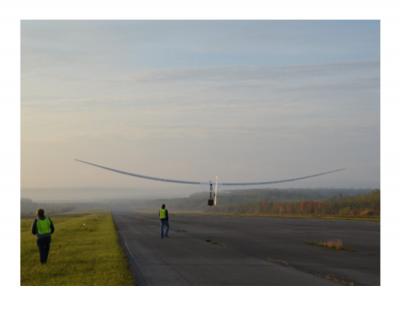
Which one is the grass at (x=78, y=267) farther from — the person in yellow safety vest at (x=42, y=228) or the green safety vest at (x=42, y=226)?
the green safety vest at (x=42, y=226)

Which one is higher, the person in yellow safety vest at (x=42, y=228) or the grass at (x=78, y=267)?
the person in yellow safety vest at (x=42, y=228)

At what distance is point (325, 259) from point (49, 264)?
9401 millimetres

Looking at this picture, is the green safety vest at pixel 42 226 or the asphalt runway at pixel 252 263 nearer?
the asphalt runway at pixel 252 263

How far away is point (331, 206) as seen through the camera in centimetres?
9431

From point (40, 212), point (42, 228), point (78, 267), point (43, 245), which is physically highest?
point (40, 212)

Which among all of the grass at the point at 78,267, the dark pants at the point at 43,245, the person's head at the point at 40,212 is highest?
the person's head at the point at 40,212

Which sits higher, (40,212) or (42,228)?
(40,212)

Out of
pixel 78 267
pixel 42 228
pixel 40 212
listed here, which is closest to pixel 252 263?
pixel 78 267

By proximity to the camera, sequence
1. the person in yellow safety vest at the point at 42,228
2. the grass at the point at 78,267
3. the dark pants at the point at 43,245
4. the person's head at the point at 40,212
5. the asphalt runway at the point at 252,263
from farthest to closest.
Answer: the dark pants at the point at 43,245, the person in yellow safety vest at the point at 42,228, the person's head at the point at 40,212, the grass at the point at 78,267, the asphalt runway at the point at 252,263

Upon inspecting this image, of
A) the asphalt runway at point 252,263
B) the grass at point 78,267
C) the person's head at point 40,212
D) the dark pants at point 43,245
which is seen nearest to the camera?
the asphalt runway at point 252,263

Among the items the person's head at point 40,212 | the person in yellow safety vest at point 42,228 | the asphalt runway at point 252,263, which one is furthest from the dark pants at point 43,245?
the asphalt runway at point 252,263

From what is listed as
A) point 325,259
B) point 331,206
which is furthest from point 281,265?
point 331,206

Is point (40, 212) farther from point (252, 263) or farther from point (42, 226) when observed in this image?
point (252, 263)
